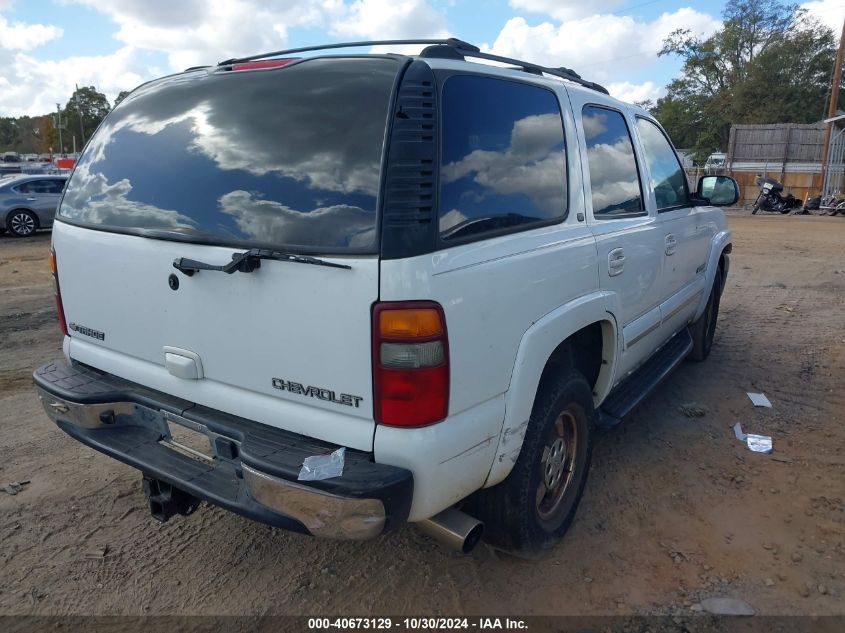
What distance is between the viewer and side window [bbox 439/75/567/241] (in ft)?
6.98

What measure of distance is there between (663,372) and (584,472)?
1.30m

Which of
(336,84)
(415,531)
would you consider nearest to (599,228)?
(336,84)

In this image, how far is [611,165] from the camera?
3320 millimetres

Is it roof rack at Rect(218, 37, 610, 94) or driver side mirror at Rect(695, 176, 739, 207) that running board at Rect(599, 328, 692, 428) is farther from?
roof rack at Rect(218, 37, 610, 94)

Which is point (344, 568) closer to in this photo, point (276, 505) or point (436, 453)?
point (276, 505)

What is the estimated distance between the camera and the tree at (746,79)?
39.8 metres

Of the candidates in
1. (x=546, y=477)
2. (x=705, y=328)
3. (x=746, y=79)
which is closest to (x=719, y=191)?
(x=705, y=328)

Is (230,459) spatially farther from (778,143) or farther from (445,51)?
(778,143)

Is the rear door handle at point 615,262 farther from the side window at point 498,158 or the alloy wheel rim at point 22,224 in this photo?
the alloy wheel rim at point 22,224

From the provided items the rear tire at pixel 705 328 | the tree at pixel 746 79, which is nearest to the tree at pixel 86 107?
the tree at pixel 746 79

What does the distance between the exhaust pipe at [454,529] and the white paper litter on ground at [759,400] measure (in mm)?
3200

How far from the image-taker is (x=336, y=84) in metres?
2.17

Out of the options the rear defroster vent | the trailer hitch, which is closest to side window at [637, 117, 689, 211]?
the rear defroster vent

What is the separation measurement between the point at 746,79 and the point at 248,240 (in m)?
47.8
